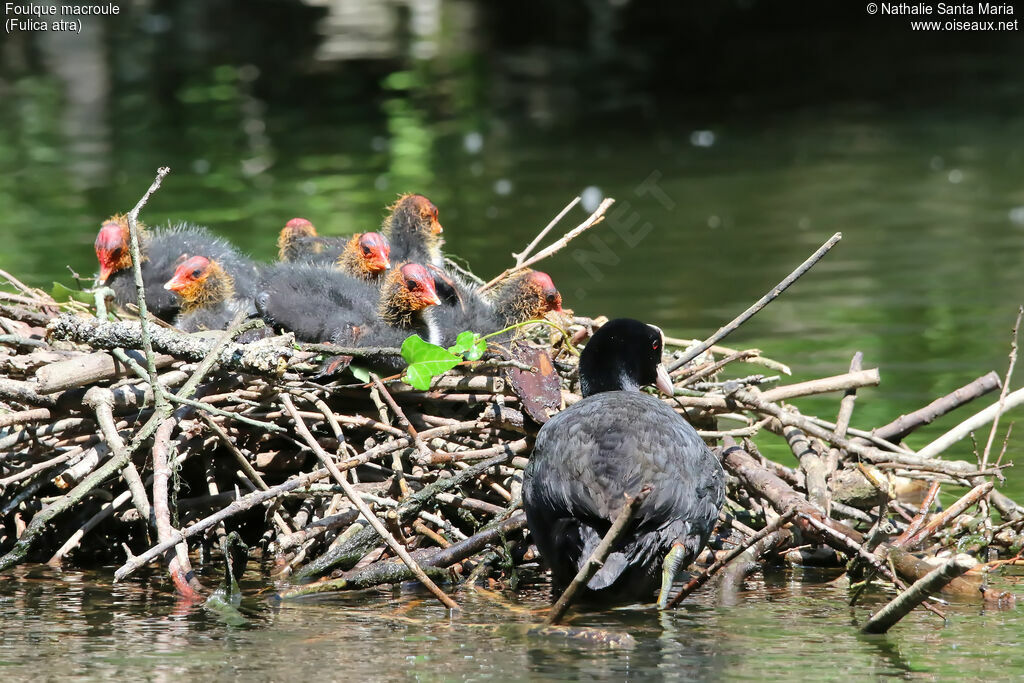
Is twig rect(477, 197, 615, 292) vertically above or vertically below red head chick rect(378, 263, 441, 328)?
above

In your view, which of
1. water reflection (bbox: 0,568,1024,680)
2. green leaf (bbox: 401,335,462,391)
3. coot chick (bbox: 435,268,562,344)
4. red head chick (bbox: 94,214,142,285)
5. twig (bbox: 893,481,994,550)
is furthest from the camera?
red head chick (bbox: 94,214,142,285)

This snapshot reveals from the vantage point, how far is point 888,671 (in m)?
3.78

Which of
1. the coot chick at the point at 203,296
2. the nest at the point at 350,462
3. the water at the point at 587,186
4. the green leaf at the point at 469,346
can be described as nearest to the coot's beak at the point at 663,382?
the nest at the point at 350,462

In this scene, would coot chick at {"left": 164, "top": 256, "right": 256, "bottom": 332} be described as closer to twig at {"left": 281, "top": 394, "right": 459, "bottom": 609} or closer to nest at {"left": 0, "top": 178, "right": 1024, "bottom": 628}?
nest at {"left": 0, "top": 178, "right": 1024, "bottom": 628}

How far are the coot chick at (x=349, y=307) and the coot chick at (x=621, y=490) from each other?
37.1 inches

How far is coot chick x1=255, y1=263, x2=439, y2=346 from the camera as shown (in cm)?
516

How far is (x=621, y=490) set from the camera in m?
4.10

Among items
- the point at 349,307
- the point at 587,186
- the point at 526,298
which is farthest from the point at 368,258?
the point at 587,186

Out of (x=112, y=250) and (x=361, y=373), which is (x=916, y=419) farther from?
(x=112, y=250)

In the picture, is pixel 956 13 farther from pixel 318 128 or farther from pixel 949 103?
pixel 318 128

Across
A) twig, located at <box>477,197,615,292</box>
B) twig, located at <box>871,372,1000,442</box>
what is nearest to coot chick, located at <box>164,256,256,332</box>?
twig, located at <box>477,197,615,292</box>

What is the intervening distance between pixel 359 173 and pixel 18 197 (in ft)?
11.1

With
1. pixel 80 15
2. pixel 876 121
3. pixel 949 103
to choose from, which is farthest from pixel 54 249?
pixel 80 15

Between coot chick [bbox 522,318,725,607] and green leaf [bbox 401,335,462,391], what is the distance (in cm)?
50
